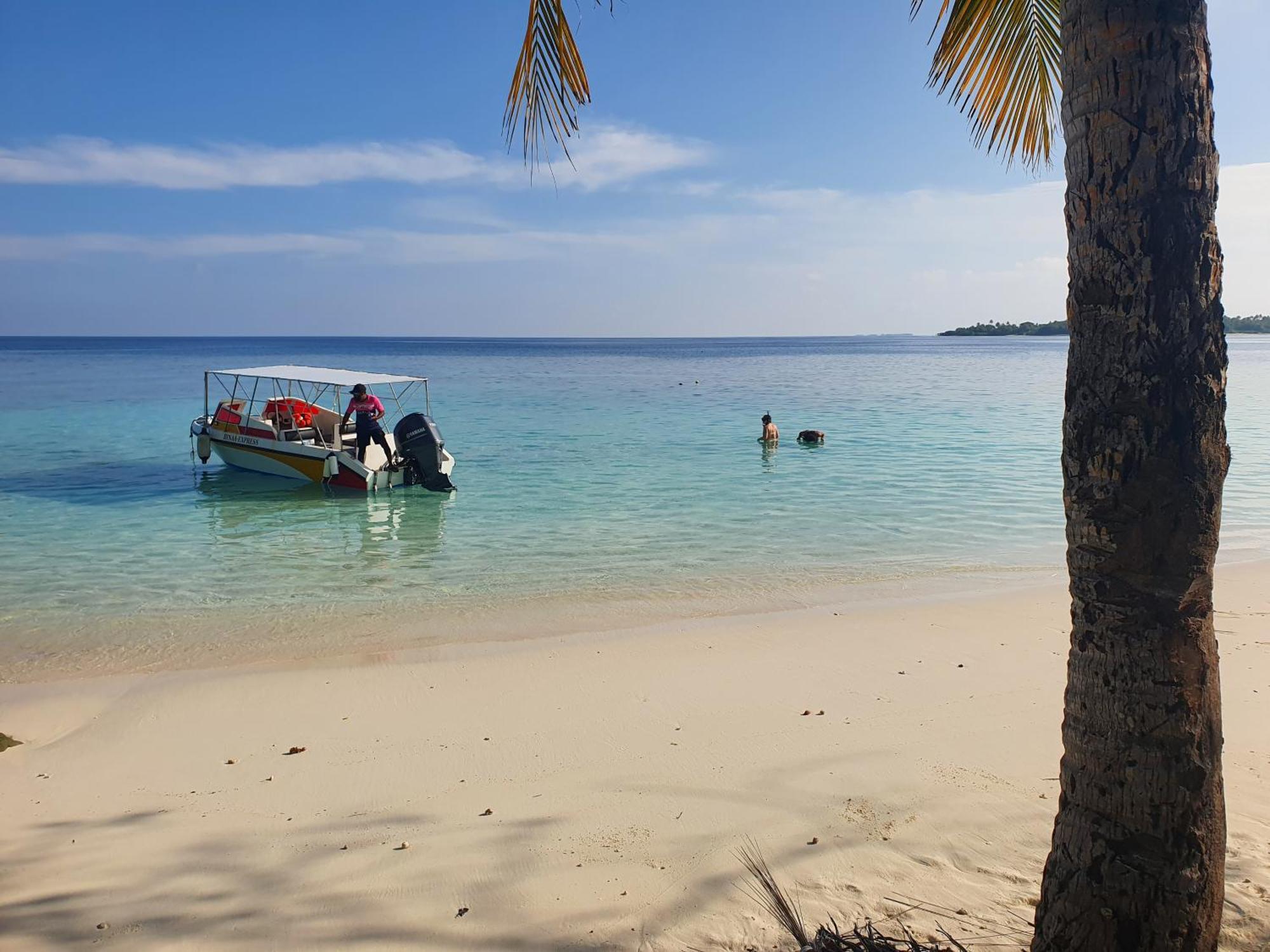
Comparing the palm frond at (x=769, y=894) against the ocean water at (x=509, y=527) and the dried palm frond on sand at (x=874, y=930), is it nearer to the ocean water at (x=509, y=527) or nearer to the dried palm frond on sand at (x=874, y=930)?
the dried palm frond on sand at (x=874, y=930)

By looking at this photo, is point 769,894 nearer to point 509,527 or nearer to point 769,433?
point 509,527

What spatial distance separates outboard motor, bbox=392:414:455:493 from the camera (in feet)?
56.6

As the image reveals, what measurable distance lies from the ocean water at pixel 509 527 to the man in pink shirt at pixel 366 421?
868 millimetres

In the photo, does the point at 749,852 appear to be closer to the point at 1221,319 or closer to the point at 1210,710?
the point at 1210,710

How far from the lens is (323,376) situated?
18.6 m

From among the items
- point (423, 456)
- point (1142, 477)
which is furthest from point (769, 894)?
point (423, 456)

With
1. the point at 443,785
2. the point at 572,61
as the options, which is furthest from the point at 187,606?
the point at 572,61

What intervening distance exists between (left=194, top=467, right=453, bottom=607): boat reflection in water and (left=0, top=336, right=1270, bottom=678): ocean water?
0.06 metres

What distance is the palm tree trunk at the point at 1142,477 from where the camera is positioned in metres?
2.43

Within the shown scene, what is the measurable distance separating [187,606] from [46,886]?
6.27m

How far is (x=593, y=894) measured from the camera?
12.5 ft

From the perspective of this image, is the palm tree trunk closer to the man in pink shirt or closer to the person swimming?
the man in pink shirt

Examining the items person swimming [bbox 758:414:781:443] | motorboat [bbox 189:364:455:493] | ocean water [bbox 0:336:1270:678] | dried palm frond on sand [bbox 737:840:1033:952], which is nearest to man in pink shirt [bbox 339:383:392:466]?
motorboat [bbox 189:364:455:493]

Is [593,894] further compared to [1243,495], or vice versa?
[1243,495]
